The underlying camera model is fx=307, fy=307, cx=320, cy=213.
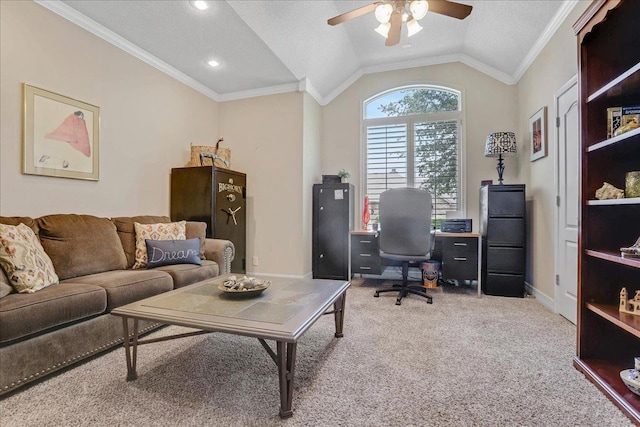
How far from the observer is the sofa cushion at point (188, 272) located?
2.53 m

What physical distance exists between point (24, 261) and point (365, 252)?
3109mm

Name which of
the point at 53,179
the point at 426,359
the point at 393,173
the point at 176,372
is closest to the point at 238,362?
the point at 176,372

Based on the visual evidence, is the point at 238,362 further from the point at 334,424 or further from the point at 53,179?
the point at 53,179

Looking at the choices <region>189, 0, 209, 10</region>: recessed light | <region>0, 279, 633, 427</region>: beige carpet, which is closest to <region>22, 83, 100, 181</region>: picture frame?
<region>189, 0, 209, 10</region>: recessed light

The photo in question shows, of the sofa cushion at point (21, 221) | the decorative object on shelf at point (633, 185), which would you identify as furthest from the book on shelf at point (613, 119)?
the sofa cushion at point (21, 221)

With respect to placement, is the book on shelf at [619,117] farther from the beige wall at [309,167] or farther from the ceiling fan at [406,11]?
the beige wall at [309,167]

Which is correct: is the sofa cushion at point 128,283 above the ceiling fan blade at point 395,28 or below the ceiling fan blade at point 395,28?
below

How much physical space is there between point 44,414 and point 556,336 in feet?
10.5

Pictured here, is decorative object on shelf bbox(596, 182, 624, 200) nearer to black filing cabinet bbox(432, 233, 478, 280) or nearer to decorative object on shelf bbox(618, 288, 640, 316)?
decorative object on shelf bbox(618, 288, 640, 316)

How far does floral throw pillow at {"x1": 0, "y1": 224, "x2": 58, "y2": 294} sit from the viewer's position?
1815 millimetres

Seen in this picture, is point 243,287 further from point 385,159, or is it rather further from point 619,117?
point 385,159

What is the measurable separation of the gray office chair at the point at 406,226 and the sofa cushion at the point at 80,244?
8.27ft

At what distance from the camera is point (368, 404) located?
1494 millimetres

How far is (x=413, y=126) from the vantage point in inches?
175
